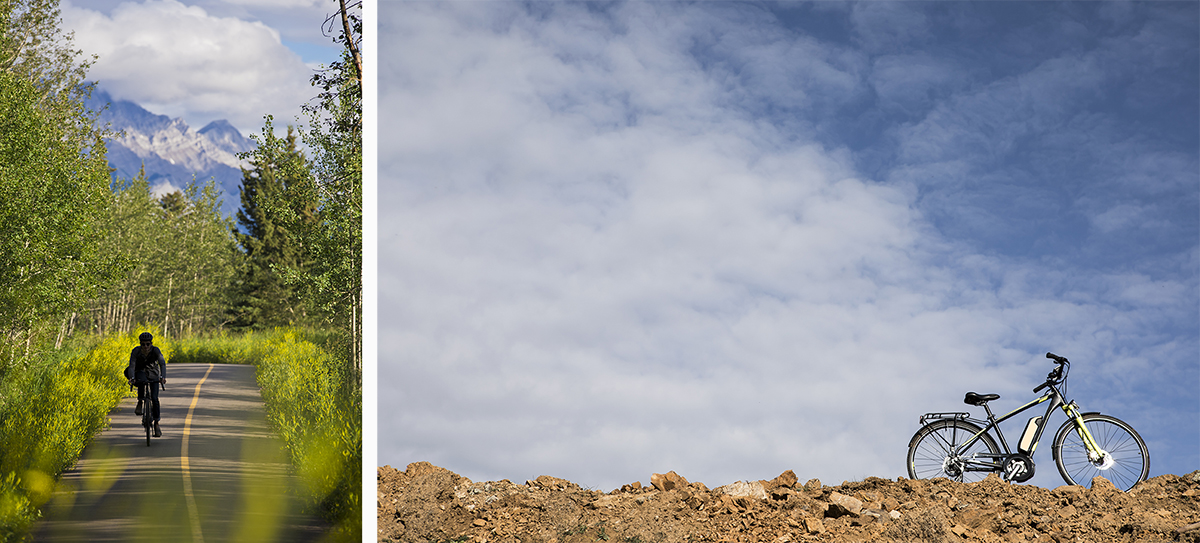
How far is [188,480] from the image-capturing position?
13.7 ft

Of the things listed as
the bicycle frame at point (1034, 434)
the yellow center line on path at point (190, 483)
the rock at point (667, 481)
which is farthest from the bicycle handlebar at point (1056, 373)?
the yellow center line on path at point (190, 483)

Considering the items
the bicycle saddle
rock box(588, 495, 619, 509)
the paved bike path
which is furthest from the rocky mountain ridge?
the bicycle saddle

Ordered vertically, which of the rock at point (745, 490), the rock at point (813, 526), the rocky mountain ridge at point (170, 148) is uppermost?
the rocky mountain ridge at point (170, 148)

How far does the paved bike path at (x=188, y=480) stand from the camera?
3.95m

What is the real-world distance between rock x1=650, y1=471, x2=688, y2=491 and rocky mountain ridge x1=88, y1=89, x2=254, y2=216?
11.4ft

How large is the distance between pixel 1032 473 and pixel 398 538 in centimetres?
468

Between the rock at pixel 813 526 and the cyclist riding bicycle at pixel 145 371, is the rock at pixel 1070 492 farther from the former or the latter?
the cyclist riding bicycle at pixel 145 371

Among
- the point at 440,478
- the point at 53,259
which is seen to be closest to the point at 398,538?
the point at 440,478

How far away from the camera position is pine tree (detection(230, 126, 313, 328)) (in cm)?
470

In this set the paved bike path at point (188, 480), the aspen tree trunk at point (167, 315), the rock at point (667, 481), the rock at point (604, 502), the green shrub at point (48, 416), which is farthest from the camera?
the rock at point (667, 481)

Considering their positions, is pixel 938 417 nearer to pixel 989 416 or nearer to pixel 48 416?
pixel 989 416

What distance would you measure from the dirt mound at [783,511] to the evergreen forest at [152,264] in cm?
92

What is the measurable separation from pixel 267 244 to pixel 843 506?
4.18m

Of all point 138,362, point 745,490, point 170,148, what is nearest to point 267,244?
point 170,148
